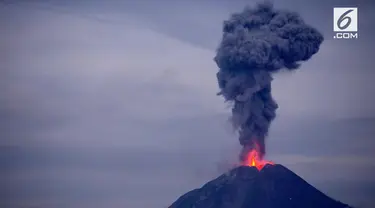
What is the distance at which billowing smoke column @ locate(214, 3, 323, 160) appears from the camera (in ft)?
29.5

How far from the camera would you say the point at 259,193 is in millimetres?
10039

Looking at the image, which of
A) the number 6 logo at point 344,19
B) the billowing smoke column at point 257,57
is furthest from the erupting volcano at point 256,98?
the number 6 logo at point 344,19

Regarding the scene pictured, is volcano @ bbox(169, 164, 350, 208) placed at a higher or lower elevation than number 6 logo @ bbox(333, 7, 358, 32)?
lower

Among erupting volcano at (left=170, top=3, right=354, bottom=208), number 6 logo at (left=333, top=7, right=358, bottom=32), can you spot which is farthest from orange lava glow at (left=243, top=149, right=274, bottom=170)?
number 6 logo at (left=333, top=7, right=358, bottom=32)

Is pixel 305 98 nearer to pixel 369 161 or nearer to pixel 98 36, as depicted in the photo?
pixel 369 161

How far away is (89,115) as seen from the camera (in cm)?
877

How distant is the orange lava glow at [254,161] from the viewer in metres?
9.33

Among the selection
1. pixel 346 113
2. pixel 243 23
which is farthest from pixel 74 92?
pixel 346 113

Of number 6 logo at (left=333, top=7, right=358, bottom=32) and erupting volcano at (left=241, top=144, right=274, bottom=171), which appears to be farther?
erupting volcano at (left=241, top=144, right=274, bottom=171)

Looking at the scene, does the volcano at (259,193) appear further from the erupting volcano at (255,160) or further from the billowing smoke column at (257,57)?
the billowing smoke column at (257,57)

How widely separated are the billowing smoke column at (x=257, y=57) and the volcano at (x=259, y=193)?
45 cm

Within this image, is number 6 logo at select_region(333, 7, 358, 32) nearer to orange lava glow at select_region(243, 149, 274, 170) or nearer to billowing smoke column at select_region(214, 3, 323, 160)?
billowing smoke column at select_region(214, 3, 323, 160)

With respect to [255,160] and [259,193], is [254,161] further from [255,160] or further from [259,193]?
[259,193]

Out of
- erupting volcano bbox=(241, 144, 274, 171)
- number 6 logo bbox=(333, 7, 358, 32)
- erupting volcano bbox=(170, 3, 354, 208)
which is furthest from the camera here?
erupting volcano bbox=(241, 144, 274, 171)
